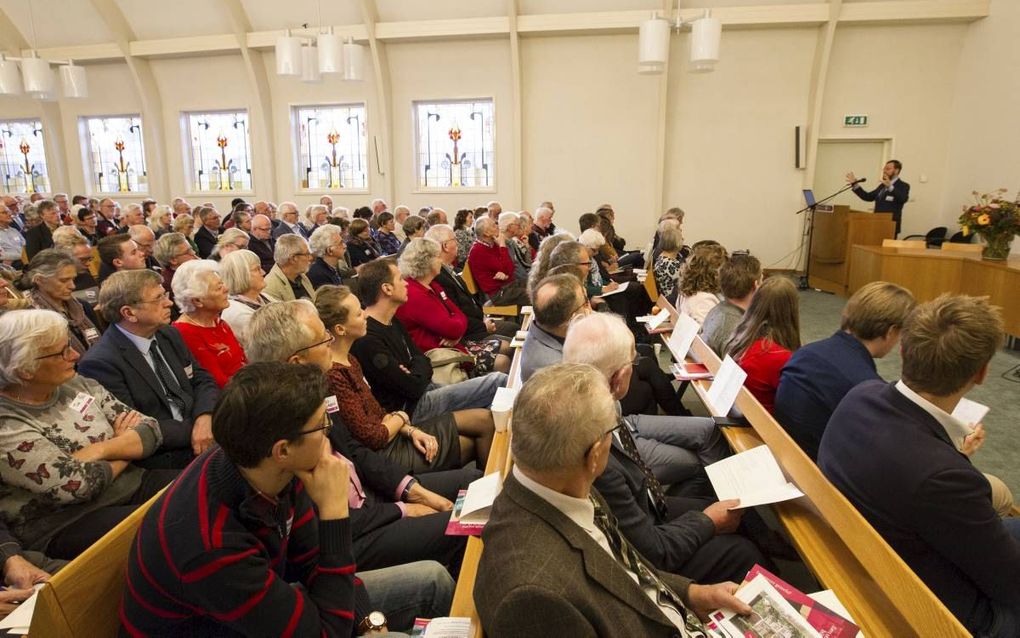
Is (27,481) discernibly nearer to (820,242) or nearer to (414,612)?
(414,612)

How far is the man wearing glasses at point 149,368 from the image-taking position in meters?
2.46

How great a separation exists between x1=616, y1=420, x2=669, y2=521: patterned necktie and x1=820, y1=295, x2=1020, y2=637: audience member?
583 mm

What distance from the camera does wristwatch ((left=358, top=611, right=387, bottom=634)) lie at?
1.59m

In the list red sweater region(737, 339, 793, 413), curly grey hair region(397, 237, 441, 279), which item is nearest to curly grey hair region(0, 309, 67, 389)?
curly grey hair region(397, 237, 441, 279)

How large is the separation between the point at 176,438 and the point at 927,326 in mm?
2698

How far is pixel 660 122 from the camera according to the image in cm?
961

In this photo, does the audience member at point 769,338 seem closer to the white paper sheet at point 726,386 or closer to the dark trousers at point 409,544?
the white paper sheet at point 726,386

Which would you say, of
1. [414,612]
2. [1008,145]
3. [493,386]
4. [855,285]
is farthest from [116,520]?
[1008,145]

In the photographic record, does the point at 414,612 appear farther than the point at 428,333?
No

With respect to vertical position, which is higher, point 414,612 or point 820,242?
point 820,242

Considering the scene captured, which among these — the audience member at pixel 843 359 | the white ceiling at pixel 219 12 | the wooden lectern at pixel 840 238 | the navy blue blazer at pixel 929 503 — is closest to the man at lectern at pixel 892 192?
the wooden lectern at pixel 840 238

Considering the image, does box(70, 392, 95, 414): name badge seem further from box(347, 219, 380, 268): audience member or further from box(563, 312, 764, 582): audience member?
box(347, 219, 380, 268): audience member

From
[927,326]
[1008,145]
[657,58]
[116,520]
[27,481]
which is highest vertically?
[657,58]

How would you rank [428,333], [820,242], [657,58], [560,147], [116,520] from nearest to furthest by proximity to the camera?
1. [116,520]
2. [428,333]
3. [657,58]
4. [820,242]
5. [560,147]
